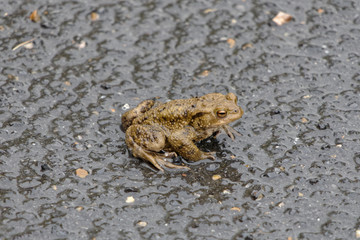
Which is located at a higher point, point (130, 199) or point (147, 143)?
point (147, 143)

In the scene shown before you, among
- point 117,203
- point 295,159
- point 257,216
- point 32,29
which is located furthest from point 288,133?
point 32,29

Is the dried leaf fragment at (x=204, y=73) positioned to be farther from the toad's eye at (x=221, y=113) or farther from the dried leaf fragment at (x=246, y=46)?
the toad's eye at (x=221, y=113)

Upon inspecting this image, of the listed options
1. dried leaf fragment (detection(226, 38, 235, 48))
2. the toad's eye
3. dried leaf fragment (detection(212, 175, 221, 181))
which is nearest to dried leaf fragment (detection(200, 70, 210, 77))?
dried leaf fragment (detection(226, 38, 235, 48))

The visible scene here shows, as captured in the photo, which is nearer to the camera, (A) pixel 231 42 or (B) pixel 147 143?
(B) pixel 147 143

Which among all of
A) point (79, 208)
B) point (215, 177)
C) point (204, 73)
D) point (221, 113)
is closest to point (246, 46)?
point (204, 73)

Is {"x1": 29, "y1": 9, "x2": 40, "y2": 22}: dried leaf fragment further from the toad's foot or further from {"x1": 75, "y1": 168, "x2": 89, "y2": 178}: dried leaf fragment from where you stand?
the toad's foot

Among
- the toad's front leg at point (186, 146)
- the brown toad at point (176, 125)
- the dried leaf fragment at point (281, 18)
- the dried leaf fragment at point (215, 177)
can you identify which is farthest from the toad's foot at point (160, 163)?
the dried leaf fragment at point (281, 18)

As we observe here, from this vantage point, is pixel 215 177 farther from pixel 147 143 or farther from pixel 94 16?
pixel 94 16
